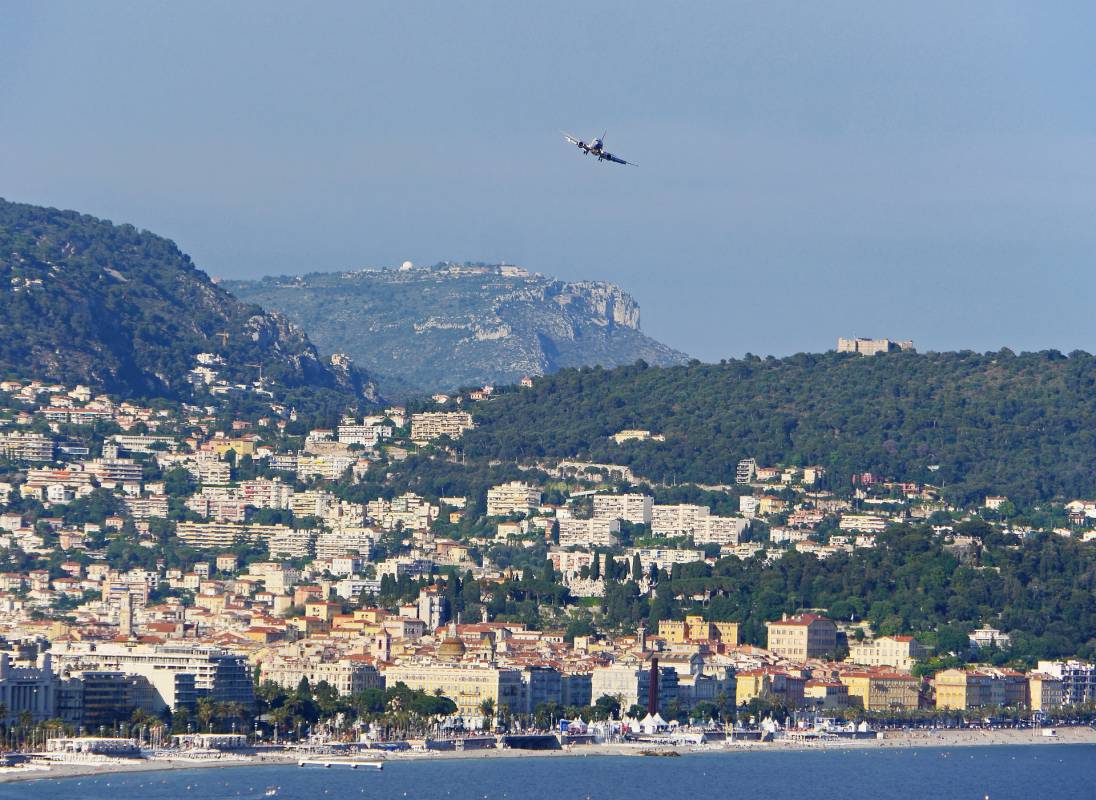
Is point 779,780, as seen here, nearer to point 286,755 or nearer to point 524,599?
point 286,755

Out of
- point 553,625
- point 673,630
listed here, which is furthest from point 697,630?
point 553,625

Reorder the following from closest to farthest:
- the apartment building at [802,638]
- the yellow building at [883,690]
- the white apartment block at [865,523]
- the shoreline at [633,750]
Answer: the shoreline at [633,750]
the yellow building at [883,690]
the apartment building at [802,638]
the white apartment block at [865,523]

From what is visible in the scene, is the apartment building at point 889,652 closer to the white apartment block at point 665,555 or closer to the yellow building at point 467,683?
the white apartment block at point 665,555

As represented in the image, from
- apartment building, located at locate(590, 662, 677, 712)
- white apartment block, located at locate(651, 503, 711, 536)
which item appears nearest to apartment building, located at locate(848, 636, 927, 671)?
apartment building, located at locate(590, 662, 677, 712)

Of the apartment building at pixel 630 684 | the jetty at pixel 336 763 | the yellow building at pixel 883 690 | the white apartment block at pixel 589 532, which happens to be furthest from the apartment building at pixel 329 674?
the white apartment block at pixel 589 532

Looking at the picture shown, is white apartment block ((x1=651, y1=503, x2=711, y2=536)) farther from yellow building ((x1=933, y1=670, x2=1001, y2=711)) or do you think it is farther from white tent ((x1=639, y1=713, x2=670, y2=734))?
white tent ((x1=639, y1=713, x2=670, y2=734))

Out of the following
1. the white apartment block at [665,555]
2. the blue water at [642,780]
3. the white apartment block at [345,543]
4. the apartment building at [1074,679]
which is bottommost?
the blue water at [642,780]

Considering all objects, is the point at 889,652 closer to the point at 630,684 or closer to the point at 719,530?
the point at 630,684

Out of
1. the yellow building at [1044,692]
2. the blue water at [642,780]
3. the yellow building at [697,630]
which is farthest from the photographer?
the yellow building at [697,630]
